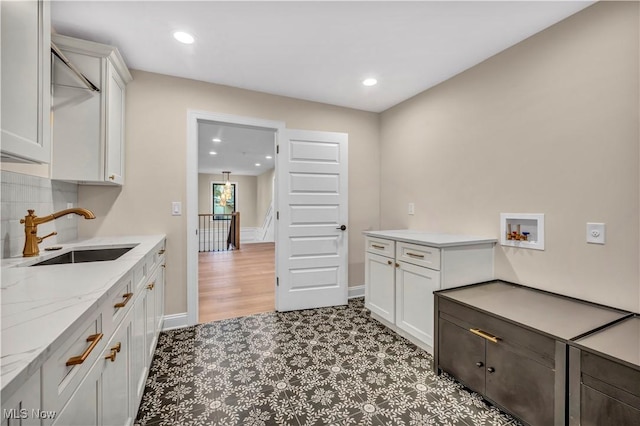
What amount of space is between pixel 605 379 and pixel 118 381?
201 centimetres

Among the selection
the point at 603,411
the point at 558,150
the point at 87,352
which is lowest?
Answer: the point at 603,411

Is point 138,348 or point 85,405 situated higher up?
point 85,405

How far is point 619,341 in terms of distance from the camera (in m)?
1.27

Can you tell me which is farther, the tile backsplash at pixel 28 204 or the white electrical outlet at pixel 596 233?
the white electrical outlet at pixel 596 233

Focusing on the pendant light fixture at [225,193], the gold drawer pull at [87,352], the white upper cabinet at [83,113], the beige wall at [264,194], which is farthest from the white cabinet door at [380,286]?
the pendant light fixture at [225,193]

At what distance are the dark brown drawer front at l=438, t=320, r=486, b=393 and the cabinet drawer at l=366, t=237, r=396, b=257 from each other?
78 cm

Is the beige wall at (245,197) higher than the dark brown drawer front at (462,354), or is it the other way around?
the beige wall at (245,197)

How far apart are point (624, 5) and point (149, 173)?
3565 millimetres

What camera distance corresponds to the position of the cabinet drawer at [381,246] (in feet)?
8.41

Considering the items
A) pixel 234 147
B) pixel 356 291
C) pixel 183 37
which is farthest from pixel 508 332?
pixel 234 147

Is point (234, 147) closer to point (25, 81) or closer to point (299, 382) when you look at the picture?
point (25, 81)

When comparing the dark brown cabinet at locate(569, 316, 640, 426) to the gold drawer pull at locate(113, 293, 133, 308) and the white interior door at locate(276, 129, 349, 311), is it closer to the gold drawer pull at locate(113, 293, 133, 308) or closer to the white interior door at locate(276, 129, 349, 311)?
the gold drawer pull at locate(113, 293, 133, 308)

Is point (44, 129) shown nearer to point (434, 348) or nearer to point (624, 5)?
point (434, 348)

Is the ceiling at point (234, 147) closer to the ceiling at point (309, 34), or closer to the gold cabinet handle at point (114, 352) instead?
the ceiling at point (309, 34)
